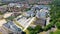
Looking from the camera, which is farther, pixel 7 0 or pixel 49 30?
pixel 7 0

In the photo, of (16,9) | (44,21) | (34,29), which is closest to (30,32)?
→ (34,29)

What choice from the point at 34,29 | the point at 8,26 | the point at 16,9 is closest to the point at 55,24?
the point at 34,29

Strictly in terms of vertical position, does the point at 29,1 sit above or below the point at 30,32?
above

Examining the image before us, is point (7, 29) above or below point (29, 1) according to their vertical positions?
below

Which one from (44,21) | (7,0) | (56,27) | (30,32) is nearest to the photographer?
(30,32)

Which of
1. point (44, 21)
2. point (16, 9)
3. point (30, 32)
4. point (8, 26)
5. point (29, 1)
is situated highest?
point (29, 1)

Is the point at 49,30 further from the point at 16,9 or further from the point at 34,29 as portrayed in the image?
the point at 16,9

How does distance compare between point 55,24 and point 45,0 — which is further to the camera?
point 45,0

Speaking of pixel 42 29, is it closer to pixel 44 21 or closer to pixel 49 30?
pixel 49 30

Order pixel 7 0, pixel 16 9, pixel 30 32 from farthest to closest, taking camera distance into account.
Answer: pixel 7 0 < pixel 16 9 < pixel 30 32
